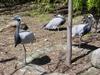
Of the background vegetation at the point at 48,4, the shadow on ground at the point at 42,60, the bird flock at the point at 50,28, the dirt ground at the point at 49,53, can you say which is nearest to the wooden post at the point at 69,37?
the dirt ground at the point at 49,53

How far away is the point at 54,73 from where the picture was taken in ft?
19.9

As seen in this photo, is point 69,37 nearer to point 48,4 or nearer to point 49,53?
point 49,53

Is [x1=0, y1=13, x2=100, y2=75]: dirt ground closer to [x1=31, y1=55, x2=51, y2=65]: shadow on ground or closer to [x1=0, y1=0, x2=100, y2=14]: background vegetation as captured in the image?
[x1=31, y1=55, x2=51, y2=65]: shadow on ground

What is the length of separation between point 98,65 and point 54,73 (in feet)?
2.52

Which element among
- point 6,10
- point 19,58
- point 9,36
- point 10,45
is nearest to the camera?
point 19,58

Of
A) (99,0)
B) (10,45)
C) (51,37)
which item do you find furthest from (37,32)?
(99,0)

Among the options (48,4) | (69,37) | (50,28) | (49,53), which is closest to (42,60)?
(49,53)

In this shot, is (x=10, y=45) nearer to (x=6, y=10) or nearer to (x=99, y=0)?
(x=99, y=0)

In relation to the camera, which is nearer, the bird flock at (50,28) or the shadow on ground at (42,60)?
the bird flock at (50,28)

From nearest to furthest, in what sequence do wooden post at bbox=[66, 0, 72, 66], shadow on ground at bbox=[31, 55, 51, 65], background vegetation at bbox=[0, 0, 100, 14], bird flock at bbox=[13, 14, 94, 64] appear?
wooden post at bbox=[66, 0, 72, 66]
bird flock at bbox=[13, 14, 94, 64]
shadow on ground at bbox=[31, 55, 51, 65]
background vegetation at bbox=[0, 0, 100, 14]

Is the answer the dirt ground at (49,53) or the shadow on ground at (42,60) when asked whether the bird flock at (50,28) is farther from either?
the shadow on ground at (42,60)

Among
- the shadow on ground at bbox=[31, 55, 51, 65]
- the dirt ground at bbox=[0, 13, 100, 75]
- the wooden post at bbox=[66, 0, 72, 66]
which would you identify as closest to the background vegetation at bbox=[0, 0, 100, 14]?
the dirt ground at bbox=[0, 13, 100, 75]

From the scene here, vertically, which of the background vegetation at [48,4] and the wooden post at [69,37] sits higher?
the wooden post at [69,37]

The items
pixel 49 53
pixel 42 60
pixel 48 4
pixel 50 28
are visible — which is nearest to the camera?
pixel 42 60
